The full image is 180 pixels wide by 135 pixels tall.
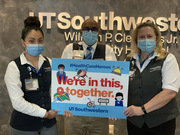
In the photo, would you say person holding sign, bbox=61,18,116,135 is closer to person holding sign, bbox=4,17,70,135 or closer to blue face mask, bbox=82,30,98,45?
blue face mask, bbox=82,30,98,45

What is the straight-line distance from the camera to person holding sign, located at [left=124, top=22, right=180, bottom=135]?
1622 mm

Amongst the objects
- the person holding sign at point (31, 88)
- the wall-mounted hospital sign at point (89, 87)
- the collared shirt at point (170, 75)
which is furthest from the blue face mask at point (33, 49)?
the collared shirt at point (170, 75)

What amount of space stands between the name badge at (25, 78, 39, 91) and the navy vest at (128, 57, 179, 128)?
3.39ft

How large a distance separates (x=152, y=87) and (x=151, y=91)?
0.14 feet

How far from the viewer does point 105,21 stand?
3.08 meters

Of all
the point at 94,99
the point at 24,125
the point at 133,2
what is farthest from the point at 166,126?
the point at 133,2

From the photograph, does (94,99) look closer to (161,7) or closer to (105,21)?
(105,21)

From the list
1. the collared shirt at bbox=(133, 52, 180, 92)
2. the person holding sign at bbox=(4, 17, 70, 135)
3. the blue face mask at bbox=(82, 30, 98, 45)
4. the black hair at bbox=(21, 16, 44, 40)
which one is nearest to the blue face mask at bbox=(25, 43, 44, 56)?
the person holding sign at bbox=(4, 17, 70, 135)

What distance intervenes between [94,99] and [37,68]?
703mm

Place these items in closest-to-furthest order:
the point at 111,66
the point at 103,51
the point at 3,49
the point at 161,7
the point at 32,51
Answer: the point at 111,66
the point at 32,51
the point at 103,51
the point at 161,7
the point at 3,49

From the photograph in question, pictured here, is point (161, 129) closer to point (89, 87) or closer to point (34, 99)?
point (89, 87)

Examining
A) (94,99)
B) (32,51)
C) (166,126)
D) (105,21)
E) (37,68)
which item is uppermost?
(105,21)

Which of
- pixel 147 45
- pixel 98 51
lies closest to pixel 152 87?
pixel 147 45

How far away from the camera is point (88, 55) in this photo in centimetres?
210
